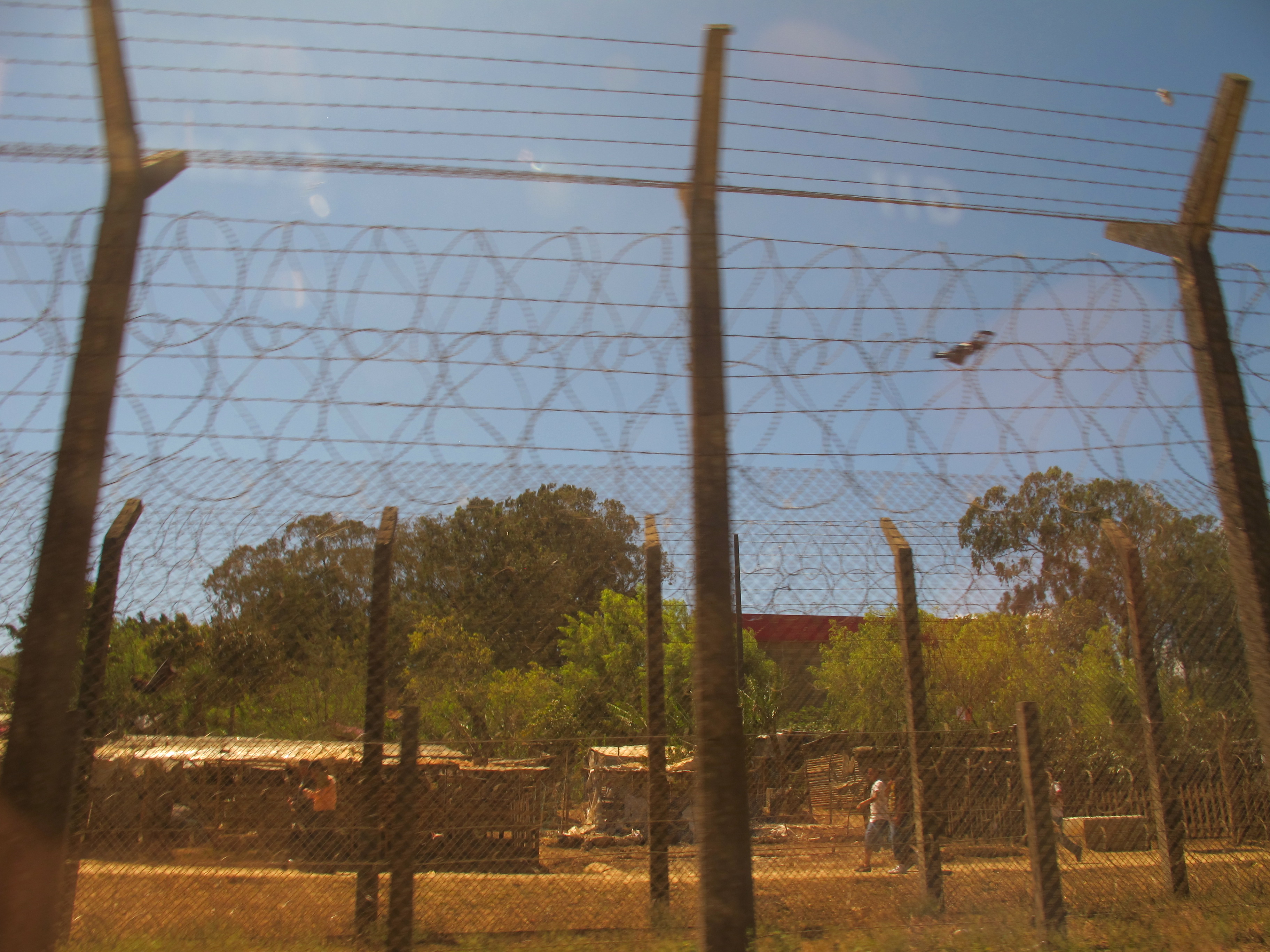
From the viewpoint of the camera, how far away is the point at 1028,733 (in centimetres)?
454

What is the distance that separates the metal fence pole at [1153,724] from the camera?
4.69m

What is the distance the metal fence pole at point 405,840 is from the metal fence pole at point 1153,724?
403 cm

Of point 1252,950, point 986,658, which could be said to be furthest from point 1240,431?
point 986,658

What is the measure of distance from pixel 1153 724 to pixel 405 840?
4.11 metres

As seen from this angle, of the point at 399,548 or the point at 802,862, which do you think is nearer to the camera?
the point at 399,548

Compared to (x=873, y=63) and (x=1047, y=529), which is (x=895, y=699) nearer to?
(x=1047, y=529)

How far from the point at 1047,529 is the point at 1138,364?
3.21 feet

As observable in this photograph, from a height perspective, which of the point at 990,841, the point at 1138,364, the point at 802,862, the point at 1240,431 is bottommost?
the point at 802,862

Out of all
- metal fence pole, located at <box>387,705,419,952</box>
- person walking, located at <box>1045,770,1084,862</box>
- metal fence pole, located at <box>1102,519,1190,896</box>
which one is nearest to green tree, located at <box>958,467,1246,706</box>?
metal fence pole, located at <box>1102,519,1190,896</box>

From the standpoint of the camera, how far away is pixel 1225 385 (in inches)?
165

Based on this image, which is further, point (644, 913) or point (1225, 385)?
point (644, 913)

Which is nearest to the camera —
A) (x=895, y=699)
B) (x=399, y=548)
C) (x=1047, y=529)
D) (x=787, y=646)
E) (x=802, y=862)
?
(x=399, y=548)

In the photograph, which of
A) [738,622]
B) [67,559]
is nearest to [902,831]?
[738,622]

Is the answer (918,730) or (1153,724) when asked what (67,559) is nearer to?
(918,730)
